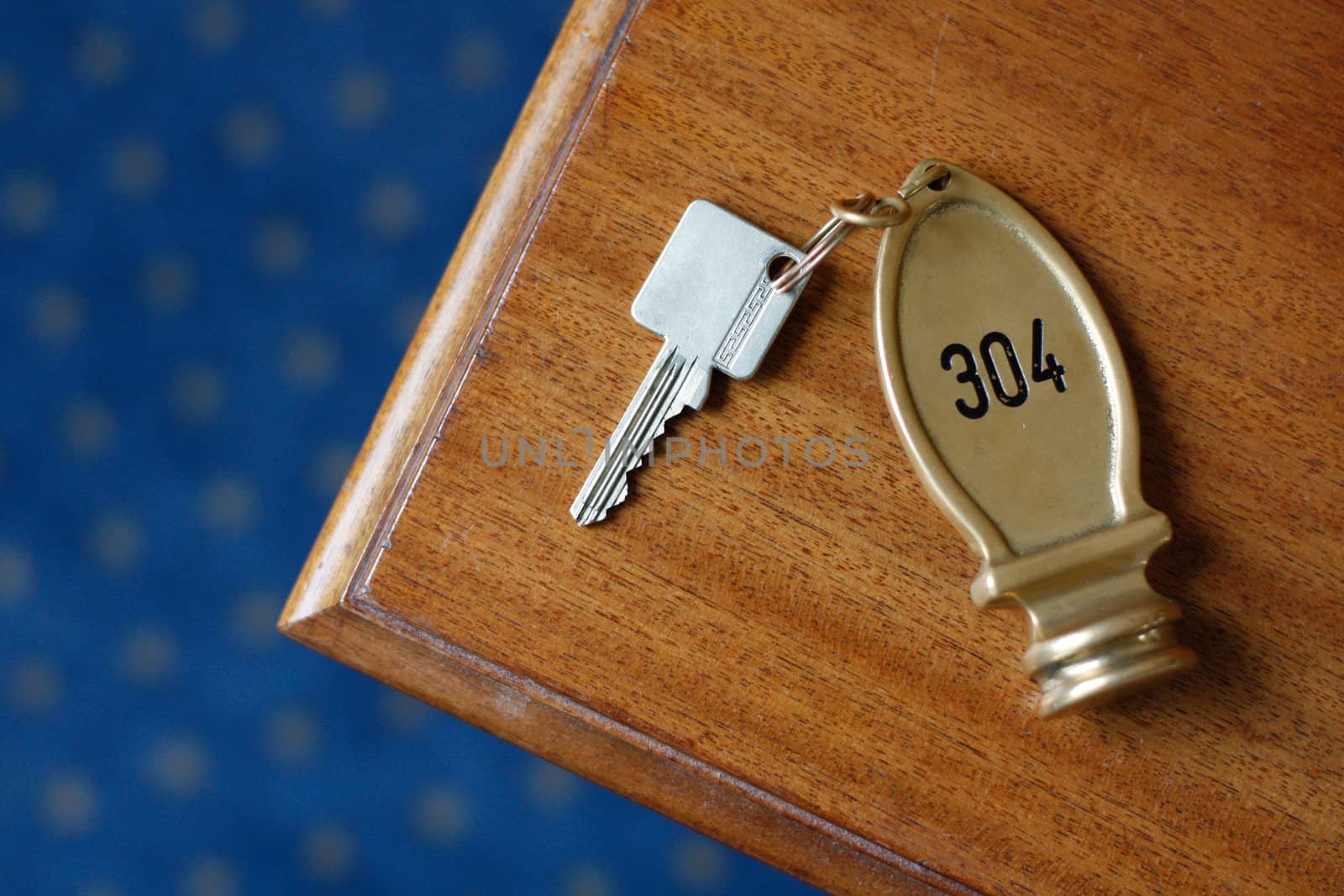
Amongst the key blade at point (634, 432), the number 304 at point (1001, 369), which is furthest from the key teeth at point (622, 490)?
the number 304 at point (1001, 369)

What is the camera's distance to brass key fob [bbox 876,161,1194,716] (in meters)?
0.45

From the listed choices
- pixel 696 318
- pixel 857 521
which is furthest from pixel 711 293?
pixel 857 521

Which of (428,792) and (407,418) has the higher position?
(407,418)

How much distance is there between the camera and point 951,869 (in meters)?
0.48

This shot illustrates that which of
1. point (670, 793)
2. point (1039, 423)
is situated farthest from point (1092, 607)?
point (670, 793)

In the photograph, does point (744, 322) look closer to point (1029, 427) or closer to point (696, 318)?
point (696, 318)

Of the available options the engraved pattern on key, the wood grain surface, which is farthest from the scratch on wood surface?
the engraved pattern on key

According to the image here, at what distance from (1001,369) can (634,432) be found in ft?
0.50

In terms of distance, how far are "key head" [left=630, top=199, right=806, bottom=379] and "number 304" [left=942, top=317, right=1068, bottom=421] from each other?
74 mm

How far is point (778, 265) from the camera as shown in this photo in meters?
0.48

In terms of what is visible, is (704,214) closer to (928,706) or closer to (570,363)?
(570,363)

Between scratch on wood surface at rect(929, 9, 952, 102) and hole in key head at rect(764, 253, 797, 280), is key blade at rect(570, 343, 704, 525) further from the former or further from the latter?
scratch on wood surface at rect(929, 9, 952, 102)

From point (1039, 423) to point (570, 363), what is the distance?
0.20 metres

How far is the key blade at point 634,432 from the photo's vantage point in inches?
18.7
